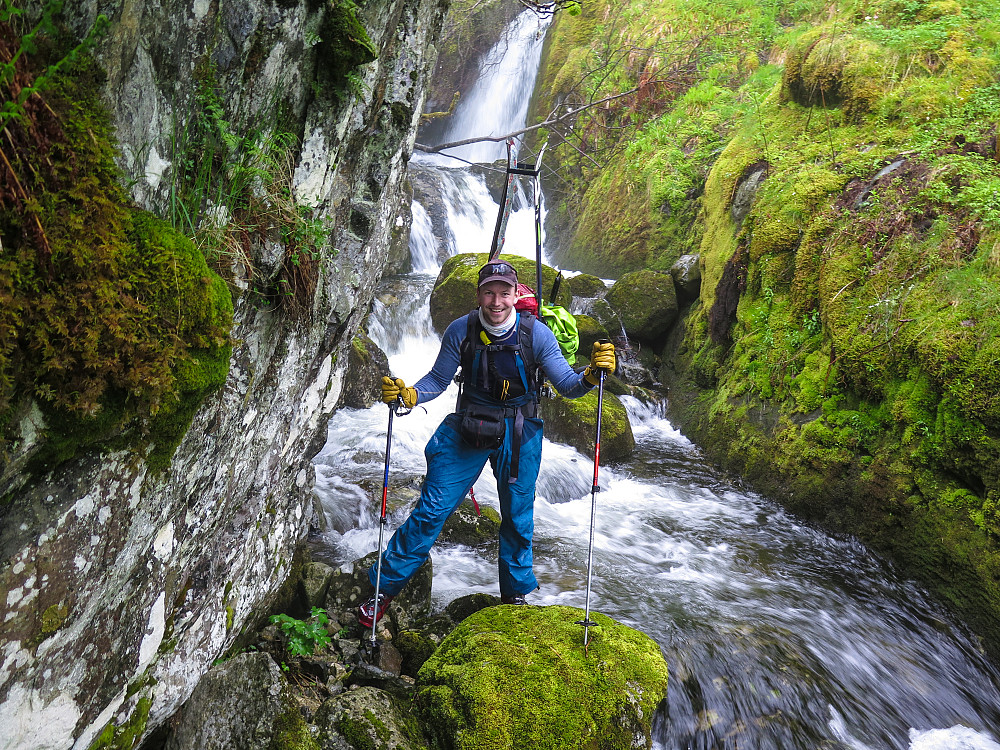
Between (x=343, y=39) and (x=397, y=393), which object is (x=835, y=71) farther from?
(x=397, y=393)

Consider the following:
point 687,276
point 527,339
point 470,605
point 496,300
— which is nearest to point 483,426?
point 527,339

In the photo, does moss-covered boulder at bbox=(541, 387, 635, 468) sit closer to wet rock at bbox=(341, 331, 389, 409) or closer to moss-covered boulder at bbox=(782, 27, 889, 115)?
wet rock at bbox=(341, 331, 389, 409)

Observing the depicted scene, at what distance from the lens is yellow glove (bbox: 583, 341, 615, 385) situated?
4.20m

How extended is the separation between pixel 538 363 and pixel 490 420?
554 mm

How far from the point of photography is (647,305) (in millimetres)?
11695

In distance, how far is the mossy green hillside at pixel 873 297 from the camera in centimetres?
577

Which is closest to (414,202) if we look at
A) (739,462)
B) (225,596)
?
(739,462)

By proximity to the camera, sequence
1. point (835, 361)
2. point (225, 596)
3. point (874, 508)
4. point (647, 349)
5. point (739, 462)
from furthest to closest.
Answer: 1. point (647, 349)
2. point (739, 462)
3. point (835, 361)
4. point (874, 508)
5. point (225, 596)

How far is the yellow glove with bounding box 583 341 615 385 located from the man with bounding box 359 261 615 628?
0.06ft

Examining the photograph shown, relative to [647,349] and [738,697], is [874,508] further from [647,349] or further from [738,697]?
[647,349]

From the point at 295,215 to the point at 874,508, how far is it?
639 centimetres

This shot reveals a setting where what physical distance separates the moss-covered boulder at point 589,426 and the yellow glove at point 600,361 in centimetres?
503

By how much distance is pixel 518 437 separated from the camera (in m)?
4.47

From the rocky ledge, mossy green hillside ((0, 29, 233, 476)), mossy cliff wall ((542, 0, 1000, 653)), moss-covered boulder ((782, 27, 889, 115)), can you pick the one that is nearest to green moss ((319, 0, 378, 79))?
mossy green hillside ((0, 29, 233, 476))
